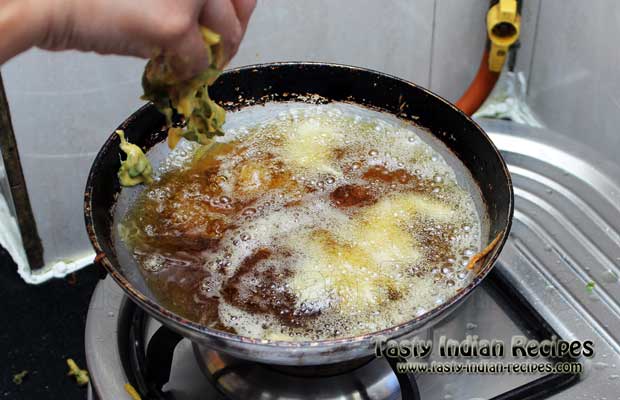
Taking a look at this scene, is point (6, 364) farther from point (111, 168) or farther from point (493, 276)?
point (493, 276)

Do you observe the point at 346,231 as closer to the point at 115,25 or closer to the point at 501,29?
the point at 115,25

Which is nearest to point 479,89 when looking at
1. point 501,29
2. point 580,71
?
point 501,29

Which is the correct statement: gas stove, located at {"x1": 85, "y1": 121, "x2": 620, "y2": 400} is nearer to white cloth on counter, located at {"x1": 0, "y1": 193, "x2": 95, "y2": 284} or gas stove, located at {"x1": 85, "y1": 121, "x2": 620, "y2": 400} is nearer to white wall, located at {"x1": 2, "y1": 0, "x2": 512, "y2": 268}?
white wall, located at {"x1": 2, "y1": 0, "x2": 512, "y2": 268}

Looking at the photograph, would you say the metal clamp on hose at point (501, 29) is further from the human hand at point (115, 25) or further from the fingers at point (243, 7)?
the human hand at point (115, 25)

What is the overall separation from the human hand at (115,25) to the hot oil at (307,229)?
1.28 ft

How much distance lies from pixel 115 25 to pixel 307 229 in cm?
51

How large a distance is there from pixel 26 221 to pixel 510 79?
4.57ft

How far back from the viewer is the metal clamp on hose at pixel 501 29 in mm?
1881

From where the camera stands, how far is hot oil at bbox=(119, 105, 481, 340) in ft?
3.45

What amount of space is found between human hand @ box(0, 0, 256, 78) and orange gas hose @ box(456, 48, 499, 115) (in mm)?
1355

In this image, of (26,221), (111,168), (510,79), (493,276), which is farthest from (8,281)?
(510,79)

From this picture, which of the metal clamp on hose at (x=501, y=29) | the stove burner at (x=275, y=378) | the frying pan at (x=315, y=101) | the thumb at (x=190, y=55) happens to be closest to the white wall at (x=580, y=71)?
the metal clamp on hose at (x=501, y=29)

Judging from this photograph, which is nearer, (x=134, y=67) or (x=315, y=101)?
(x=315, y=101)

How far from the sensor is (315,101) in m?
1.34
